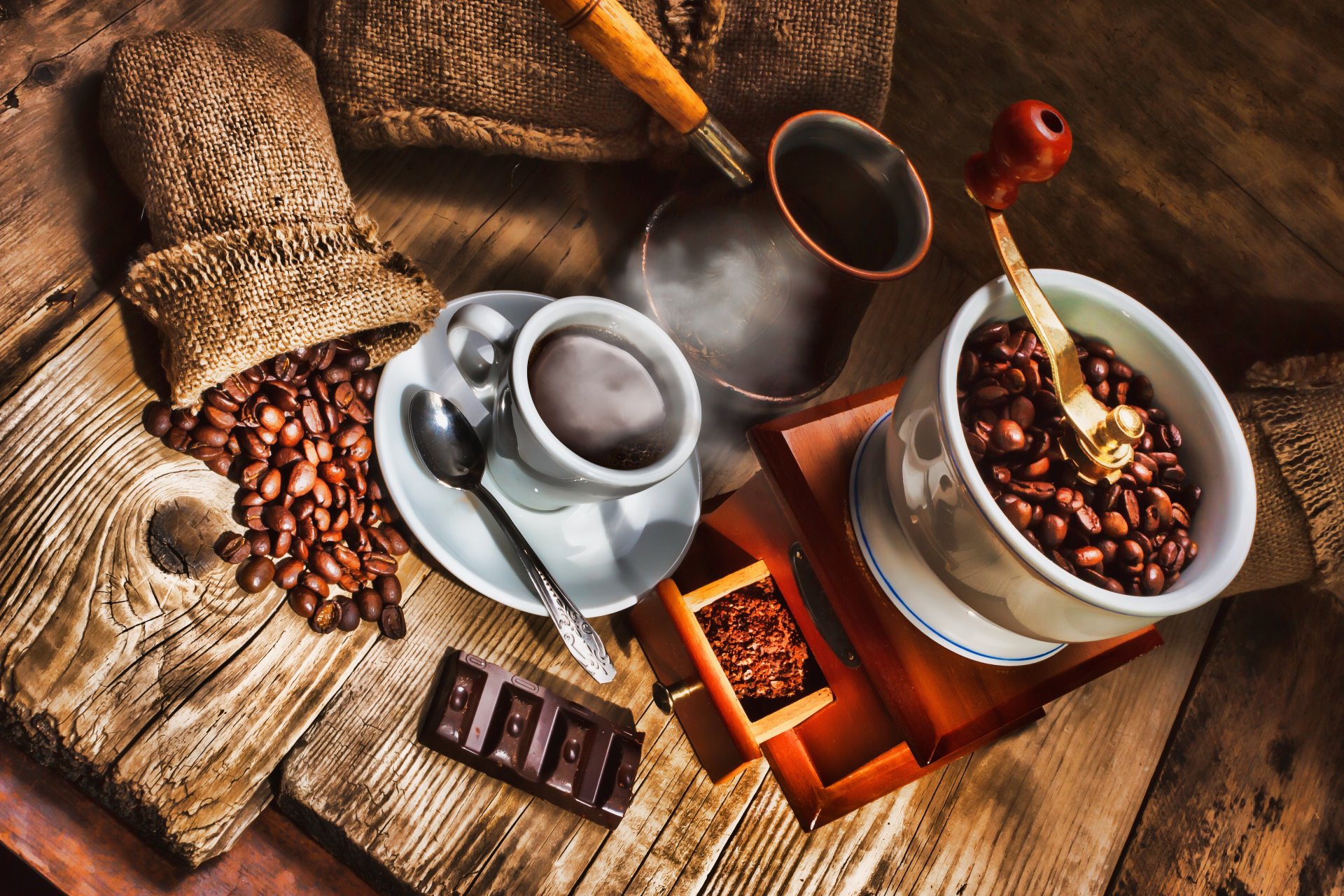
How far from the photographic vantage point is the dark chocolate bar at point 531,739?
89cm

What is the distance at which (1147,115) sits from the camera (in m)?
0.95

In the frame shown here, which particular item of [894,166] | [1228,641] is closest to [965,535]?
[894,166]

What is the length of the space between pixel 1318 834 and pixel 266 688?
4.00 feet

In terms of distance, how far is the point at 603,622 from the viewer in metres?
1.01

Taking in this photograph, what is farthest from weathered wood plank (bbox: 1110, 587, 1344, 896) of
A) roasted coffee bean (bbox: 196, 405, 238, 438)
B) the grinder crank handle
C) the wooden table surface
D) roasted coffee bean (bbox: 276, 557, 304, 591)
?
roasted coffee bean (bbox: 196, 405, 238, 438)

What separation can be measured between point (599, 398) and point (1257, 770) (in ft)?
3.07

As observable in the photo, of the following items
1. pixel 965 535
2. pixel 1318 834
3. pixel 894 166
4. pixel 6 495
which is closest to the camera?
pixel 965 535

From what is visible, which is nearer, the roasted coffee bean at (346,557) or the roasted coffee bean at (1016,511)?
the roasted coffee bean at (1016,511)

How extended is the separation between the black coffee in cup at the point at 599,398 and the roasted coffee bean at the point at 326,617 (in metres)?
0.30

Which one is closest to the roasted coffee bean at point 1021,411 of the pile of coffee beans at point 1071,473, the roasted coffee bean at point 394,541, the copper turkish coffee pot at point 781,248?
the pile of coffee beans at point 1071,473

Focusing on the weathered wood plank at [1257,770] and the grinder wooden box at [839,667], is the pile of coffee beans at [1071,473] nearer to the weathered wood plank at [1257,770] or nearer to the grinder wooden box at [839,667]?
the grinder wooden box at [839,667]

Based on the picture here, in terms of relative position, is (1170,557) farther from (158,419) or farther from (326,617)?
(158,419)

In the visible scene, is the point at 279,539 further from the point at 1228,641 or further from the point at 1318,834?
the point at 1318,834

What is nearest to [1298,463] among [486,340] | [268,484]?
[486,340]
